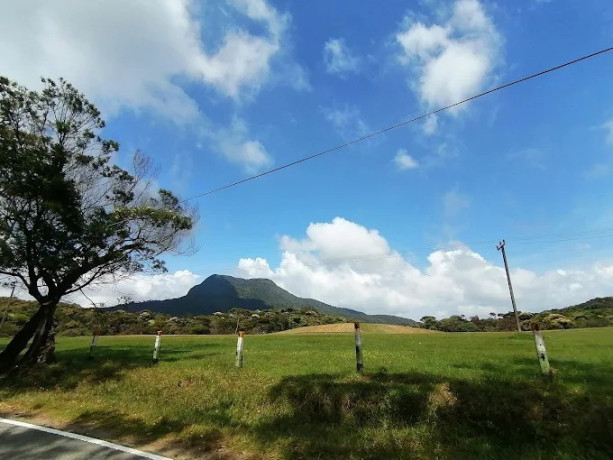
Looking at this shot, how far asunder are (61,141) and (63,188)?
224 cm

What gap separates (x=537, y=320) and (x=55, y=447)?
6210 centimetres

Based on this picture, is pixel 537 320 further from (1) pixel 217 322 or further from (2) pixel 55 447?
(2) pixel 55 447

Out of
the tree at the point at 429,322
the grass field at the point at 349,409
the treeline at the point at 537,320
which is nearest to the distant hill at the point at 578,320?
the treeline at the point at 537,320

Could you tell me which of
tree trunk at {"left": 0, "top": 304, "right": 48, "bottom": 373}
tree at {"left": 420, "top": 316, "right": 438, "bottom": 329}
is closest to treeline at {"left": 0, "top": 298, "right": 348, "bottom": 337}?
tree at {"left": 420, "top": 316, "right": 438, "bottom": 329}

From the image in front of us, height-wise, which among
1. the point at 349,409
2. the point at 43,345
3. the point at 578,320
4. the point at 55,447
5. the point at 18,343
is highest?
the point at 578,320

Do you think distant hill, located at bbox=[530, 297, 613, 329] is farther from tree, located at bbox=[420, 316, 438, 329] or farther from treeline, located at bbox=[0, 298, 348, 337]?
treeline, located at bbox=[0, 298, 348, 337]

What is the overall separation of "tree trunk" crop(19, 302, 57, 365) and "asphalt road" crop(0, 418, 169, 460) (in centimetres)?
1051

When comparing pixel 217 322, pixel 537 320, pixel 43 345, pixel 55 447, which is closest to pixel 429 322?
pixel 537 320

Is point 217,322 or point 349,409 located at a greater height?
point 217,322

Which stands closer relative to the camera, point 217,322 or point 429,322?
point 217,322

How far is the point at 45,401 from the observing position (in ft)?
42.1

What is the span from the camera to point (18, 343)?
1955 cm

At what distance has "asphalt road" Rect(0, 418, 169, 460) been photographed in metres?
7.52

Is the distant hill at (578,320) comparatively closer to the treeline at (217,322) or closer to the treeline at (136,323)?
the treeline at (217,322)
